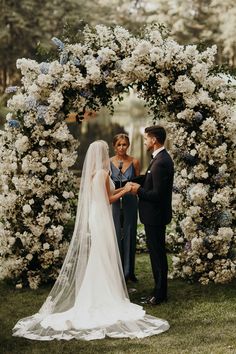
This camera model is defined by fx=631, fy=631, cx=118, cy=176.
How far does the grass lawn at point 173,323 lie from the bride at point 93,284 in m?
0.21

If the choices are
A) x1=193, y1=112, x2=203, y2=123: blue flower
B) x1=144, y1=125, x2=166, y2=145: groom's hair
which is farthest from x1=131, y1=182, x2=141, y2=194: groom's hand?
x1=193, y1=112, x2=203, y2=123: blue flower

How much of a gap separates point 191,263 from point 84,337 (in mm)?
2681

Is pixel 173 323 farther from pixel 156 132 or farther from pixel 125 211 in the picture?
pixel 125 211

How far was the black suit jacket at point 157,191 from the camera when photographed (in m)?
6.69

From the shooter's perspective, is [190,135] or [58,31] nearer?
[190,135]

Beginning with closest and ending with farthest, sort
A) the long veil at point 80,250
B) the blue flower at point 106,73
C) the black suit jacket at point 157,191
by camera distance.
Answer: the long veil at point 80,250 < the black suit jacket at point 157,191 < the blue flower at point 106,73

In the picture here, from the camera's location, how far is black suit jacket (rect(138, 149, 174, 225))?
21.9 ft

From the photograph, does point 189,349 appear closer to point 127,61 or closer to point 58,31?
point 127,61

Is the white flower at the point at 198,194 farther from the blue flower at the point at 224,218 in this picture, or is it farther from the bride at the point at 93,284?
the bride at the point at 93,284

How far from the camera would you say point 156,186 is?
668 centimetres

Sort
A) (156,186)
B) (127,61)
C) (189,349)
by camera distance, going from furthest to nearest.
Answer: (127,61) → (156,186) → (189,349)

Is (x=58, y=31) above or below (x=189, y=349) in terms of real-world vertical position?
above

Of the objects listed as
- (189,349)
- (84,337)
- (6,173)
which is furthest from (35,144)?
(189,349)

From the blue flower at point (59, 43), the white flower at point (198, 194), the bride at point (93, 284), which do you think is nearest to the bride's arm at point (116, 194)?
the bride at point (93, 284)
